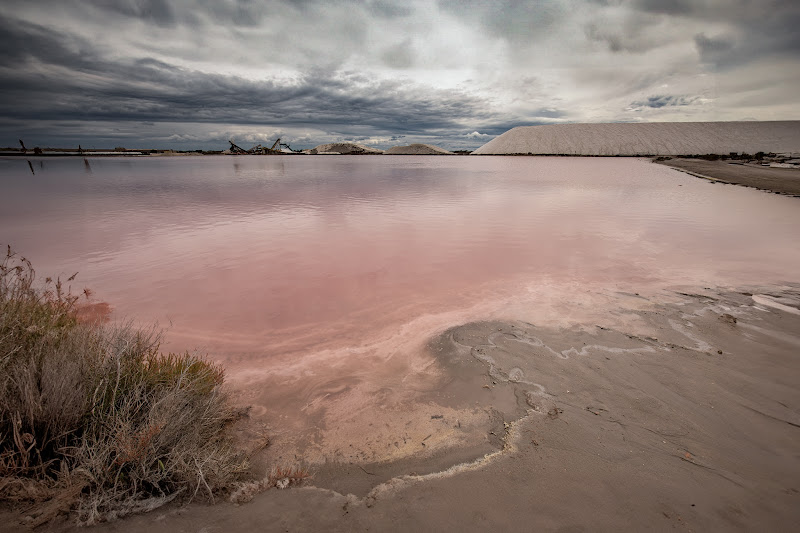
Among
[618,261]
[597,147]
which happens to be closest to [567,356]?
[618,261]

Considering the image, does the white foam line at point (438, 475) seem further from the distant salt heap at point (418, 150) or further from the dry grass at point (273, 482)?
the distant salt heap at point (418, 150)

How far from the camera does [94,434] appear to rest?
232 centimetres

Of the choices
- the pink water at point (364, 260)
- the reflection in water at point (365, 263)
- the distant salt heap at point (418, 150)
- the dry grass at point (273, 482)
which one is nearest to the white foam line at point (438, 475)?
the dry grass at point (273, 482)

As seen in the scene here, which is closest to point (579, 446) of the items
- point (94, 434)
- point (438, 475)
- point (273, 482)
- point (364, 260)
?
point (438, 475)

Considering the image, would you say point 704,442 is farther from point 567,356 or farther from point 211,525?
point 211,525

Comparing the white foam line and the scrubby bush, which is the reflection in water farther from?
the white foam line

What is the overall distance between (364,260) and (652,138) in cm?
12969

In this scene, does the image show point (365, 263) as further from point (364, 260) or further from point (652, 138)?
point (652, 138)

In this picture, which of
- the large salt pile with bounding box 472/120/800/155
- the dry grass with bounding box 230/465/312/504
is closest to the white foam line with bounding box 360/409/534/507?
the dry grass with bounding box 230/465/312/504

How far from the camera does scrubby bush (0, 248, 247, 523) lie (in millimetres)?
2066

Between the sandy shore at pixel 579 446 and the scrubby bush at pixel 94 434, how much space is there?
183mm

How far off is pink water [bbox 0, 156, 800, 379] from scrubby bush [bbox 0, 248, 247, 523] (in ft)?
5.05

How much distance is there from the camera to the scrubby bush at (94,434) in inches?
81.4

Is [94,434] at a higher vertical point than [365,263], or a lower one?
higher
